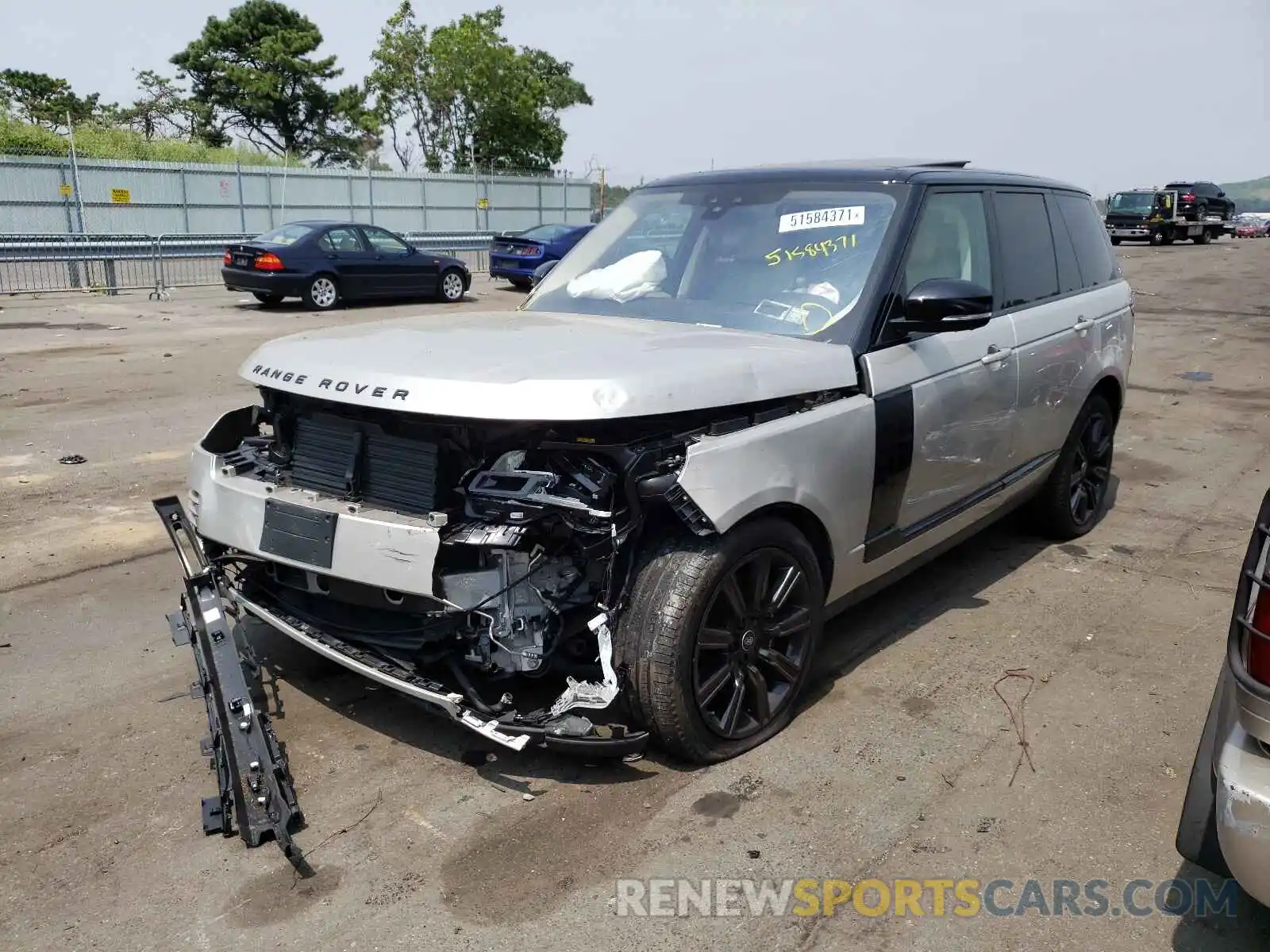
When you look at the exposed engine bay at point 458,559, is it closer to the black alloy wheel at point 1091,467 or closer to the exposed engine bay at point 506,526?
the exposed engine bay at point 506,526

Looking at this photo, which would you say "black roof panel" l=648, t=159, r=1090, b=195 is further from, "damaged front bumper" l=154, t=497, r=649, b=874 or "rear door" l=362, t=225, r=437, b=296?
"rear door" l=362, t=225, r=437, b=296

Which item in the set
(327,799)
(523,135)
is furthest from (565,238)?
(523,135)

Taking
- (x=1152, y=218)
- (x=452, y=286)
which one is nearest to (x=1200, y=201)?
(x=1152, y=218)

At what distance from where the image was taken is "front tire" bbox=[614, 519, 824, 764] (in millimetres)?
3307

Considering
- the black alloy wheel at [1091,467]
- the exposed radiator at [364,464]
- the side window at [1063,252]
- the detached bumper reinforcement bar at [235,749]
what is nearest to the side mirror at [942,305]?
the side window at [1063,252]

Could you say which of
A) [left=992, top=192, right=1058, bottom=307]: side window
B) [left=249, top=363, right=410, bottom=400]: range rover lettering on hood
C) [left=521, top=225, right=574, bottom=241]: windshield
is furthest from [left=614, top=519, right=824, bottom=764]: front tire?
[left=521, top=225, right=574, bottom=241]: windshield

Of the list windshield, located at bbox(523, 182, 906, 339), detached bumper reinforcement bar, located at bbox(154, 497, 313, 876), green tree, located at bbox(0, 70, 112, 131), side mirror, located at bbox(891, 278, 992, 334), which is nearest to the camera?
detached bumper reinforcement bar, located at bbox(154, 497, 313, 876)

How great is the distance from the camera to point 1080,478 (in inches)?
236

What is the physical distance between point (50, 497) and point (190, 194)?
22296 mm

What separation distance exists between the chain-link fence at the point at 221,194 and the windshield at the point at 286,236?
21.7 ft

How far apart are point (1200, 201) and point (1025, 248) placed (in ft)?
132

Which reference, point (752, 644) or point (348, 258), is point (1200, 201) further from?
point (752, 644)

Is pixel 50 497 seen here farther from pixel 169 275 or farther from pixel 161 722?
pixel 169 275

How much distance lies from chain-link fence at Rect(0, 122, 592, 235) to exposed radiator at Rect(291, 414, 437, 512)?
70.7 ft
